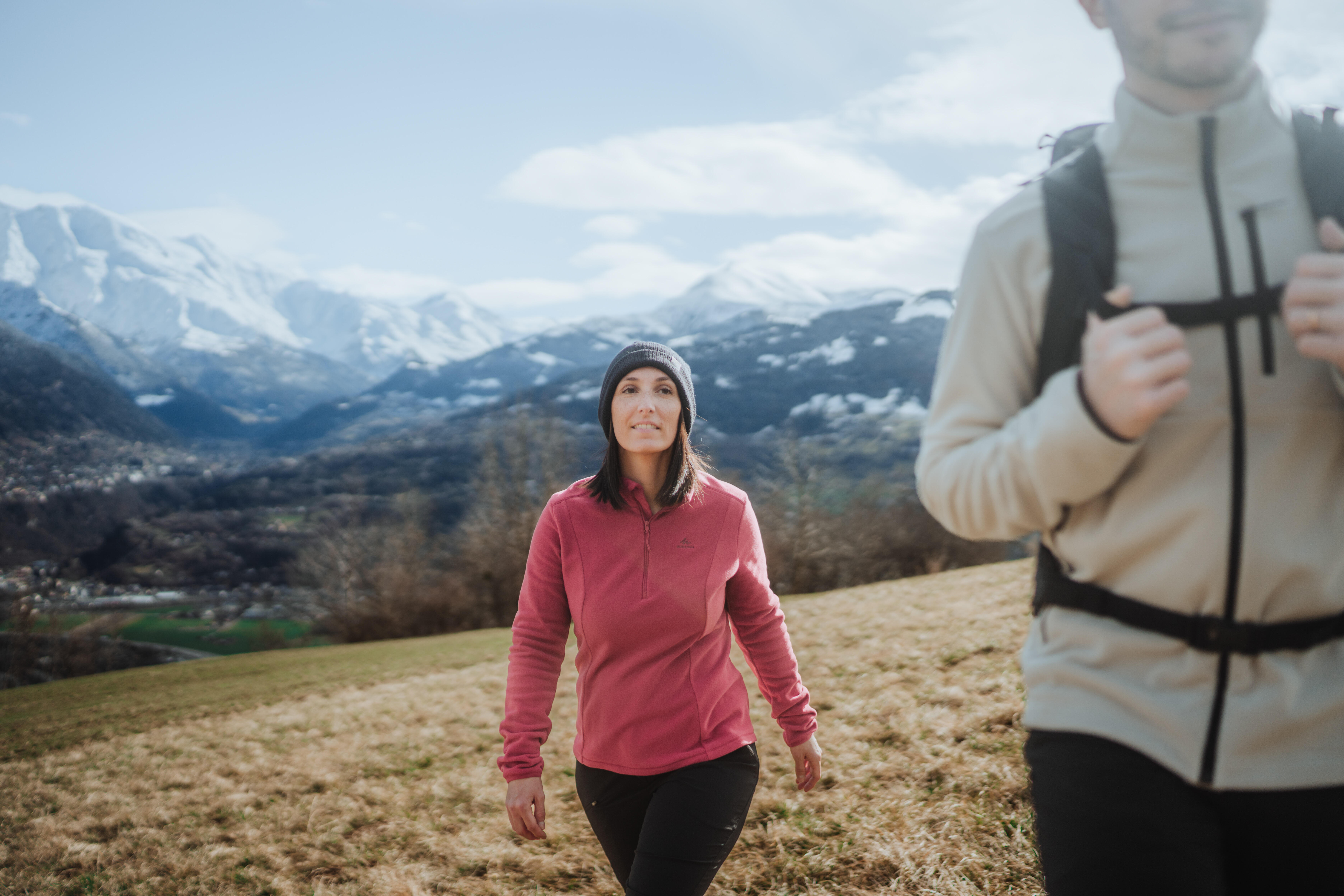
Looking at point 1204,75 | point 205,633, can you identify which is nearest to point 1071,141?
point 1204,75

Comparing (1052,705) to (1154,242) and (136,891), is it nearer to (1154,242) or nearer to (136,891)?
(1154,242)

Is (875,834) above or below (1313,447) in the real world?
below

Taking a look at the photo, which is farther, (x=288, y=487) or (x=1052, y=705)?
(x=288, y=487)

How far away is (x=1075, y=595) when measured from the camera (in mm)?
1271

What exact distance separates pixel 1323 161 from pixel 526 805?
2555 mm

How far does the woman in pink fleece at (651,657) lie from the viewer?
2.49 metres

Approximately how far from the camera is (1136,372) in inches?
40.6

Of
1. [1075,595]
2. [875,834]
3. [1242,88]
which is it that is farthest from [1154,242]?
[875,834]

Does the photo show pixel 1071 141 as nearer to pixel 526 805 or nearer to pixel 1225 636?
pixel 1225 636

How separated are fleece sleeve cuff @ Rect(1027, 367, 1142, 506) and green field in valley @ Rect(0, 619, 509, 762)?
13.4 meters

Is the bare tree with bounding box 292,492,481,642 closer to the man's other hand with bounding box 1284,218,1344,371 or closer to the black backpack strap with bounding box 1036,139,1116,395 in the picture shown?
the black backpack strap with bounding box 1036,139,1116,395

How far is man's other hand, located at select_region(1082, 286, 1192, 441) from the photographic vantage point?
3.39 ft

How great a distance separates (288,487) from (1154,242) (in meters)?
152

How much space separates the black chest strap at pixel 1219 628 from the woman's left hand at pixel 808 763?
177 cm
